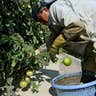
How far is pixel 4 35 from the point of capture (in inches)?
190

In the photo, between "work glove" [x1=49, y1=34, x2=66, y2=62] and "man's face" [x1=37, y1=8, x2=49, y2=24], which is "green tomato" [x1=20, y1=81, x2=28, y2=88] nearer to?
"work glove" [x1=49, y1=34, x2=66, y2=62]

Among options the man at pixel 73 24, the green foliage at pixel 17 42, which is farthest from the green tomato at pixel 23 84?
the man at pixel 73 24

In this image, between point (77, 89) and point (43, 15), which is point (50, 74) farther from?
point (77, 89)

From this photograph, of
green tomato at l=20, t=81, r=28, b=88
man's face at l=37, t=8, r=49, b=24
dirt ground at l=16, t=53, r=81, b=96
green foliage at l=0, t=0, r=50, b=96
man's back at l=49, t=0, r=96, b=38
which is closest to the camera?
man's back at l=49, t=0, r=96, b=38

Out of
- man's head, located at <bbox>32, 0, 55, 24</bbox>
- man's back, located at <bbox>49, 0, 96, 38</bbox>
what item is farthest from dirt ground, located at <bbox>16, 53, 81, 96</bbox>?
man's back, located at <bbox>49, 0, 96, 38</bbox>

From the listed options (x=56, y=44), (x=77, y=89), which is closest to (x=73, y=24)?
(x=56, y=44)

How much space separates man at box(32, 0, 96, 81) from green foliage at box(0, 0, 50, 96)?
261mm

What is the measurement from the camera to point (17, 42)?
4707mm

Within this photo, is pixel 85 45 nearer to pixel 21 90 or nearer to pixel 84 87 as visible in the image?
pixel 84 87

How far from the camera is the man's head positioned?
16.1ft

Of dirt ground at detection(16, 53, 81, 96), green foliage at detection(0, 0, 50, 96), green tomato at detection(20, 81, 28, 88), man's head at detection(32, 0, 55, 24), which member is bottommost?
dirt ground at detection(16, 53, 81, 96)

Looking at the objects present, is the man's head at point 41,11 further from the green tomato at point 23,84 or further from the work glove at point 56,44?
the green tomato at point 23,84

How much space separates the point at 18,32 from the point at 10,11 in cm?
37

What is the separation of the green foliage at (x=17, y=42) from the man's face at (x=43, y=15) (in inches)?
8.0
